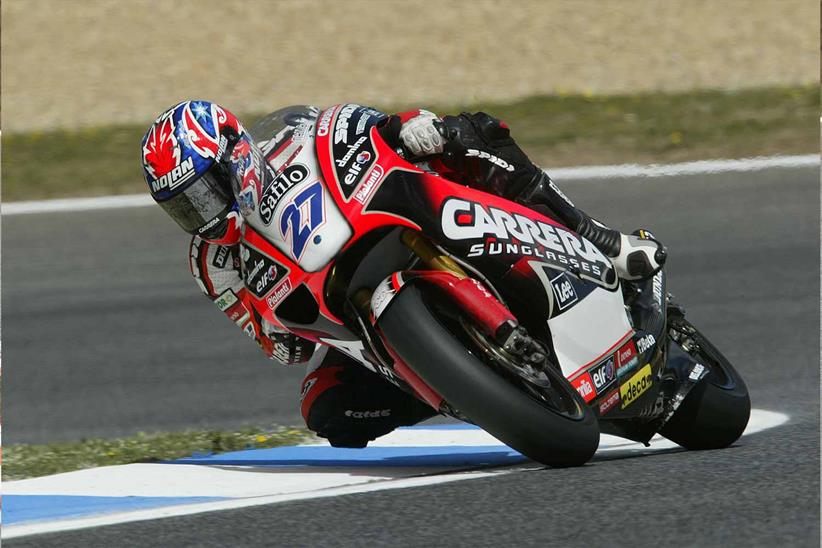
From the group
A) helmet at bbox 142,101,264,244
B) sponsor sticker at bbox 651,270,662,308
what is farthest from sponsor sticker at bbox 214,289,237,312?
sponsor sticker at bbox 651,270,662,308

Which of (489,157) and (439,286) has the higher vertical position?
(489,157)

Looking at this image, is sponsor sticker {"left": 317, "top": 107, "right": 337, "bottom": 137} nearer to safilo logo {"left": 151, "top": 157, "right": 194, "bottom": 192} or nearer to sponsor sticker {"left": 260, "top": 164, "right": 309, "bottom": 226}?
sponsor sticker {"left": 260, "top": 164, "right": 309, "bottom": 226}

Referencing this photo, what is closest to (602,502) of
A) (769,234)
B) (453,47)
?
(769,234)

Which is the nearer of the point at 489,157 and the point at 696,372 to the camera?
the point at 489,157

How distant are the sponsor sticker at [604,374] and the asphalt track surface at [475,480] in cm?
26

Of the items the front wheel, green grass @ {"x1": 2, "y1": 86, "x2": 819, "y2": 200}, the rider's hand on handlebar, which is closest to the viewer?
the front wheel

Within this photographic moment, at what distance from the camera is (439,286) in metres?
4.28

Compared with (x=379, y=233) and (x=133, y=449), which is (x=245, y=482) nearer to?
(x=379, y=233)

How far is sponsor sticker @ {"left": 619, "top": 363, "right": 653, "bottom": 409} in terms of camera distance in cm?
470

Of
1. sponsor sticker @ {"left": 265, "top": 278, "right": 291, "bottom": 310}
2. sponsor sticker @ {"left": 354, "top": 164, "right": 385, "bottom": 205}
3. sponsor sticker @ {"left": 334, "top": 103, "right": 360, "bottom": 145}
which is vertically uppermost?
sponsor sticker @ {"left": 334, "top": 103, "right": 360, "bottom": 145}

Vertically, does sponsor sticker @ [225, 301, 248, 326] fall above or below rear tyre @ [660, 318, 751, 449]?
above

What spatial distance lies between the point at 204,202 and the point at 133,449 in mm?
1990

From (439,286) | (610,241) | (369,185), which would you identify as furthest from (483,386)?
(610,241)

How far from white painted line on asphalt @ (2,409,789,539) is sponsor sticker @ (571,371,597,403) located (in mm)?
285
